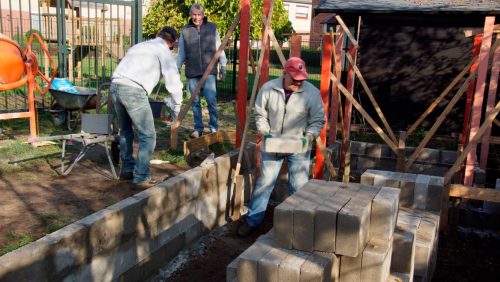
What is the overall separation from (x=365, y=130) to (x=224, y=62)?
10.8 feet

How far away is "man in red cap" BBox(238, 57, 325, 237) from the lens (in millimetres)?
4859

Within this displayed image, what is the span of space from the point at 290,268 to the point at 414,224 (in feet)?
5.49

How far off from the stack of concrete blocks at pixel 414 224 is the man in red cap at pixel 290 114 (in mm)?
726

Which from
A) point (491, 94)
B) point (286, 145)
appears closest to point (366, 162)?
point (491, 94)

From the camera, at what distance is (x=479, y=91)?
634 cm

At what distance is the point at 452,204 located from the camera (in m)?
6.06

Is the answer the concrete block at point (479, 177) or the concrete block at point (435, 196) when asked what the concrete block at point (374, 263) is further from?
the concrete block at point (479, 177)

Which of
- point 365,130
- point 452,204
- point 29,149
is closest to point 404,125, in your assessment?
point 365,130

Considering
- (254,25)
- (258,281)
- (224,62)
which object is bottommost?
(258,281)

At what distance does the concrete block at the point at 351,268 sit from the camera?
330cm

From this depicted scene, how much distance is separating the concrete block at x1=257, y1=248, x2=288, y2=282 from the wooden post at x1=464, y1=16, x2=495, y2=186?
4113 mm

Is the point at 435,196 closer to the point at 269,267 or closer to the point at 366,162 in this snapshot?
the point at 269,267

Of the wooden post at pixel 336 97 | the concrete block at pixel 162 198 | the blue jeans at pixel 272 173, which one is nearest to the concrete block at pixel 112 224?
the concrete block at pixel 162 198

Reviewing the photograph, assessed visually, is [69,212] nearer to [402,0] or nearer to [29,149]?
[29,149]
